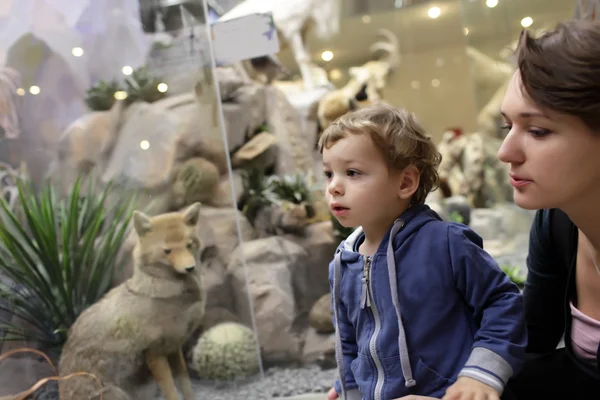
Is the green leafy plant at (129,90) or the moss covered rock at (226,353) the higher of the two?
the green leafy plant at (129,90)

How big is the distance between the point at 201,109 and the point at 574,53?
1615 mm

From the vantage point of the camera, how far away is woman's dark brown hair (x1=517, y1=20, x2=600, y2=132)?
92 centimetres

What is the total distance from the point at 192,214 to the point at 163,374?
1.94ft

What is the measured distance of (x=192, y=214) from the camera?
202 cm

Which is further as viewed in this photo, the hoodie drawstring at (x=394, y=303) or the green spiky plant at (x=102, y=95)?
the green spiky plant at (x=102, y=95)

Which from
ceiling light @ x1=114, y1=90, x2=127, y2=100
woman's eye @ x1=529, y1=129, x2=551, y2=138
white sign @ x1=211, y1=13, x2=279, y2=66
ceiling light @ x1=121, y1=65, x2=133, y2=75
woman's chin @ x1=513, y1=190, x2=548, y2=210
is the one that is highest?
white sign @ x1=211, y1=13, x2=279, y2=66

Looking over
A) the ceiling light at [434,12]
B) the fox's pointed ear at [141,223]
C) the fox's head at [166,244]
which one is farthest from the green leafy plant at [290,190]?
the ceiling light at [434,12]

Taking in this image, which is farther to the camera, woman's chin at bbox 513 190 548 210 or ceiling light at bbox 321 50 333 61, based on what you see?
ceiling light at bbox 321 50 333 61

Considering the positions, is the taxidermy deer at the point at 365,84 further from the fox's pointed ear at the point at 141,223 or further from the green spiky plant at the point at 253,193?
the fox's pointed ear at the point at 141,223

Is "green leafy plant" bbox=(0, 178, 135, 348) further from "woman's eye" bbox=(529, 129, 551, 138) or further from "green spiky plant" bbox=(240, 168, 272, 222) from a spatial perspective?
"woman's eye" bbox=(529, 129, 551, 138)

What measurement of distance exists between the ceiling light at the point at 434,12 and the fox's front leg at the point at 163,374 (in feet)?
13.0

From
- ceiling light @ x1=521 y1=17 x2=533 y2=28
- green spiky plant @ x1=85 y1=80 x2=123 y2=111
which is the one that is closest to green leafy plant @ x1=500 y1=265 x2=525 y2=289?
ceiling light @ x1=521 y1=17 x2=533 y2=28

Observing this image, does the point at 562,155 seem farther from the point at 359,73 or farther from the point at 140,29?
the point at 359,73

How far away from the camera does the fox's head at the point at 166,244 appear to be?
1846mm
